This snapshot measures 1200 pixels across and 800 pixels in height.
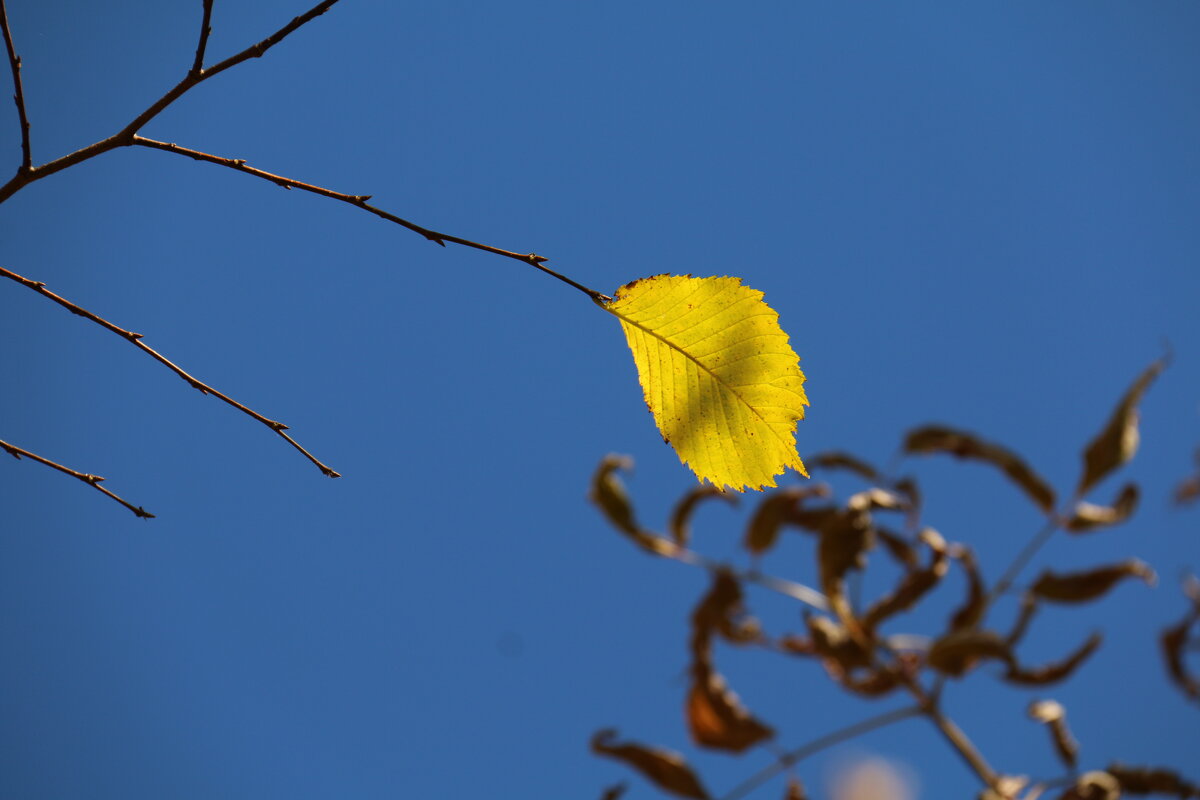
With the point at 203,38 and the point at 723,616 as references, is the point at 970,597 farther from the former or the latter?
the point at 203,38

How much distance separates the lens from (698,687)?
53.9 inches

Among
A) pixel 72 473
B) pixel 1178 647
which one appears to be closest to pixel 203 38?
pixel 72 473

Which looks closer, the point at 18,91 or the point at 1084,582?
the point at 18,91

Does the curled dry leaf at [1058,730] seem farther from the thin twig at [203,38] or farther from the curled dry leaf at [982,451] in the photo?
the thin twig at [203,38]

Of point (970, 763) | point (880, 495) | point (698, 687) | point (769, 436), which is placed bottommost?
point (970, 763)

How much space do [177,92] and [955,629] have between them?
1.41m

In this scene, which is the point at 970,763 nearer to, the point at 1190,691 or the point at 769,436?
the point at 769,436

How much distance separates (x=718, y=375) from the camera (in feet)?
2.99

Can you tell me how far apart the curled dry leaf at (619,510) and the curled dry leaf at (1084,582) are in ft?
2.18

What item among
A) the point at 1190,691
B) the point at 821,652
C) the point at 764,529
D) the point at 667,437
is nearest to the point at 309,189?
the point at 667,437

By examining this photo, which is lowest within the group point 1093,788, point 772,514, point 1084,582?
point 1093,788

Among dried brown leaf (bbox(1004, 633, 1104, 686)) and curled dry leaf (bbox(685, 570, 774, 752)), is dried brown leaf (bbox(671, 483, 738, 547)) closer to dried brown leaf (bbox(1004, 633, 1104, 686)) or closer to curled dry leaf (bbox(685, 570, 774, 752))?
curled dry leaf (bbox(685, 570, 774, 752))

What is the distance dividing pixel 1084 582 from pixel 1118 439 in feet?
0.86

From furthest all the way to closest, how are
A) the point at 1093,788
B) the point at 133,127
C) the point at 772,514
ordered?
the point at 772,514, the point at 1093,788, the point at 133,127
